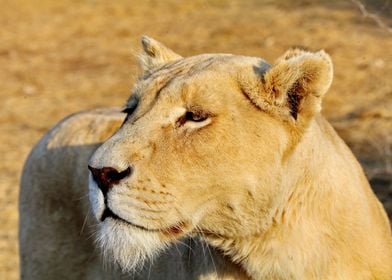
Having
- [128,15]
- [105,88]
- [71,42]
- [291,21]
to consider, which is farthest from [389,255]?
[128,15]

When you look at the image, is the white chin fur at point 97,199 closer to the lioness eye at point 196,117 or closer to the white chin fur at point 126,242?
the white chin fur at point 126,242

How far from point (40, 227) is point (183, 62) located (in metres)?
1.61

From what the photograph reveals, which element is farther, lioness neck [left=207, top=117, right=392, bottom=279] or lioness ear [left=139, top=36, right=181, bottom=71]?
lioness ear [left=139, top=36, right=181, bottom=71]

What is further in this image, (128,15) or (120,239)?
(128,15)

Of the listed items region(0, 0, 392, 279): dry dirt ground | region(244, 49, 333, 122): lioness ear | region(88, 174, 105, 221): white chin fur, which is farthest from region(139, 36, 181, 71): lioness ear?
region(0, 0, 392, 279): dry dirt ground

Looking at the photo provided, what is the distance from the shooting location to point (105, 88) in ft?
36.4

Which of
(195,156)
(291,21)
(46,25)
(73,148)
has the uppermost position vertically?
(195,156)

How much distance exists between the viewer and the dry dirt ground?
7727 millimetres

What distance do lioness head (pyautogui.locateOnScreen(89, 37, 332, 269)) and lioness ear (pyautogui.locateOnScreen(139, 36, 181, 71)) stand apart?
544 millimetres

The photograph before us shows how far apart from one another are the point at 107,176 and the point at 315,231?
80 cm

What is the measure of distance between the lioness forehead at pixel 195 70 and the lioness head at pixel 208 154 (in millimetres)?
28

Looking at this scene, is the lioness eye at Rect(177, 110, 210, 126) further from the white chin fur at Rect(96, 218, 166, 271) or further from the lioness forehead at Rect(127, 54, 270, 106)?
the white chin fur at Rect(96, 218, 166, 271)

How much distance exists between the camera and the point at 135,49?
11719 millimetres

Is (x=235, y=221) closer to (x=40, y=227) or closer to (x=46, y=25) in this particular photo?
(x=40, y=227)
